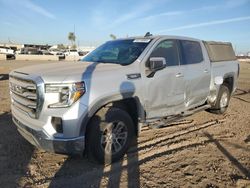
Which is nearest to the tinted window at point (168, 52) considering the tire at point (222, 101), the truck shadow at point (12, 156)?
the tire at point (222, 101)

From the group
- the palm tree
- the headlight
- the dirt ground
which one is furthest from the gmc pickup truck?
the palm tree

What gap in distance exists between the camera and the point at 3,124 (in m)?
6.45

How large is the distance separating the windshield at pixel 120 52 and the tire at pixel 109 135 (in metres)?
1.00

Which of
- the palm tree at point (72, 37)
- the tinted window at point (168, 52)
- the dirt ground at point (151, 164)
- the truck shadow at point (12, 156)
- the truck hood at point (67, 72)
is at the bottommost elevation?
the dirt ground at point (151, 164)

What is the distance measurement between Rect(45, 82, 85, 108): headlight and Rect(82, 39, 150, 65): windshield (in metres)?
1.28

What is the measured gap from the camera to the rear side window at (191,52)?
6.00 m

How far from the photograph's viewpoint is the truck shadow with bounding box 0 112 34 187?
158 inches

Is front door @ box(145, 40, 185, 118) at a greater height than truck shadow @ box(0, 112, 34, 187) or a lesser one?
greater

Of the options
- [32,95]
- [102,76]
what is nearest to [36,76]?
[32,95]

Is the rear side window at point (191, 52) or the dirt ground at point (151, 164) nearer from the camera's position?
the dirt ground at point (151, 164)

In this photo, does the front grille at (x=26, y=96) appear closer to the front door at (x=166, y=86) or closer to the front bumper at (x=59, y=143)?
the front bumper at (x=59, y=143)

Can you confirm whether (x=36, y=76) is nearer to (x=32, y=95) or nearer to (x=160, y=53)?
(x=32, y=95)

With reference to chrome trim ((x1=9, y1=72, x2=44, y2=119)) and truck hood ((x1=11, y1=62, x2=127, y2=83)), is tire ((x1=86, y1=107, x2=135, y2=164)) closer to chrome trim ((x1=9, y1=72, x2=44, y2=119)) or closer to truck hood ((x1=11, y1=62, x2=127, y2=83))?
truck hood ((x1=11, y1=62, x2=127, y2=83))

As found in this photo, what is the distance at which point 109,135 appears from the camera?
14.5ft
